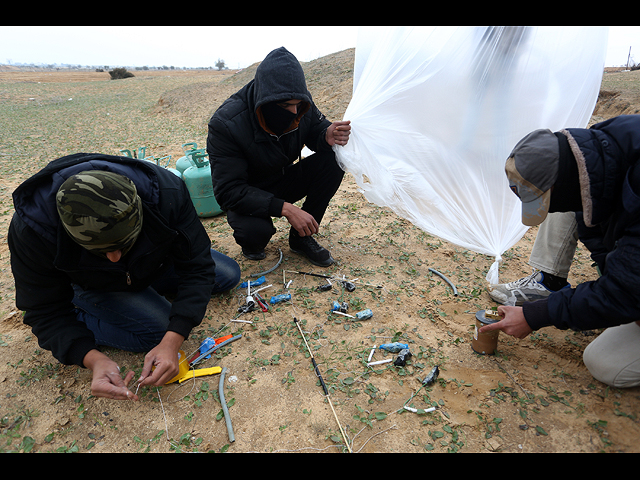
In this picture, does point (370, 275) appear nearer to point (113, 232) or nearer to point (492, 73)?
point (492, 73)

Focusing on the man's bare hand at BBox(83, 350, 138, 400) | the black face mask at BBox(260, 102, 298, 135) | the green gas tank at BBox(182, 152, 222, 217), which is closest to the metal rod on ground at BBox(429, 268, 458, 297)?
the black face mask at BBox(260, 102, 298, 135)

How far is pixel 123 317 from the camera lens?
2.10 m

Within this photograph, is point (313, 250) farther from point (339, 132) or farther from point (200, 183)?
point (200, 183)

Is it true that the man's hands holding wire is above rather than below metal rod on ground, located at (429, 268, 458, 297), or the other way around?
above

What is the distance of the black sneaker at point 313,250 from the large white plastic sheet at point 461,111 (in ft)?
2.02

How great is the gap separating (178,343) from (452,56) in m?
2.40

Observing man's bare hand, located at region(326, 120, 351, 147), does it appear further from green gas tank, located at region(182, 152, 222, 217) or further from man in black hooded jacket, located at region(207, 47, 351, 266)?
green gas tank, located at region(182, 152, 222, 217)

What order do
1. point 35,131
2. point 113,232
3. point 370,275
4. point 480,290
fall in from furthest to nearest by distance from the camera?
point 35,131 → point 370,275 → point 480,290 → point 113,232

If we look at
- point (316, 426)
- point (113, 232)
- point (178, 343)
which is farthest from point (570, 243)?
point (113, 232)

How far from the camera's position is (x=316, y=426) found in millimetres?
1730

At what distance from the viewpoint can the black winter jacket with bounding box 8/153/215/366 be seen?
63.9 inches

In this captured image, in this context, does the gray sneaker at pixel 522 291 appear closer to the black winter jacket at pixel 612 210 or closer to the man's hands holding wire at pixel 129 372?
the black winter jacket at pixel 612 210

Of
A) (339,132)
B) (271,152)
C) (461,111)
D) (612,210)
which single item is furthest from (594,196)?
(271,152)

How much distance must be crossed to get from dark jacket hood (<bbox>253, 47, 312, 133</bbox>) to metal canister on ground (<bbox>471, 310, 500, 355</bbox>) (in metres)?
1.72
